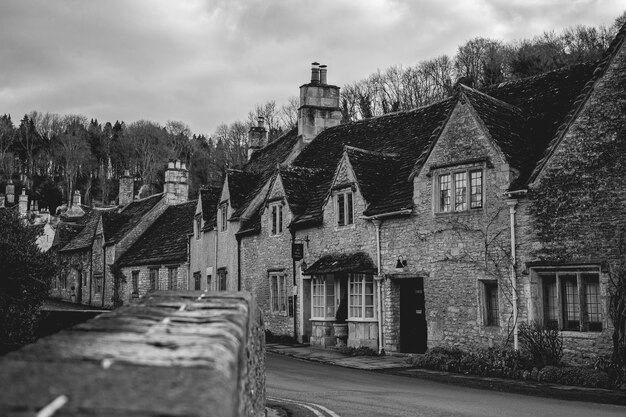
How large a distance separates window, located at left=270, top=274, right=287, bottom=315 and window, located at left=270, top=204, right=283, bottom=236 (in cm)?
188

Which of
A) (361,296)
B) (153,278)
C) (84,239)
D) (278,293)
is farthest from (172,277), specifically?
(361,296)

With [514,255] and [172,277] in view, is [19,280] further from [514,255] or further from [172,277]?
[172,277]

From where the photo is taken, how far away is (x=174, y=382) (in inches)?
113

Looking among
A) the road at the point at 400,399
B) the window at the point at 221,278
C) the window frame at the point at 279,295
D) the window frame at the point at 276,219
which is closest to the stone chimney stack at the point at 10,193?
the window at the point at 221,278

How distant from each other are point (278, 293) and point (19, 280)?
1117cm

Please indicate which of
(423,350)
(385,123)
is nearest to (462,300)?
(423,350)

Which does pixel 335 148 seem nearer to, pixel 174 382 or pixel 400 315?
pixel 400 315

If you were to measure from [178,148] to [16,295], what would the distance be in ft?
327

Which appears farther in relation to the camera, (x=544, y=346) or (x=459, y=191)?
(x=459, y=191)

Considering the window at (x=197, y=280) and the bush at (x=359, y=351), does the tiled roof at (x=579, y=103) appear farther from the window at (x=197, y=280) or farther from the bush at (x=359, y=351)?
the window at (x=197, y=280)

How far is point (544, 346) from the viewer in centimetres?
1756

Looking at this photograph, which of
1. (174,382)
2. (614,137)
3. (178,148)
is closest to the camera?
(174,382)

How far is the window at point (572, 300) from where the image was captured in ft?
58.7

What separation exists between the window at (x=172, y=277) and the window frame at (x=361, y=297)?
19.9m
